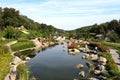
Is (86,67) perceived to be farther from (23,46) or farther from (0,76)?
(23,46)

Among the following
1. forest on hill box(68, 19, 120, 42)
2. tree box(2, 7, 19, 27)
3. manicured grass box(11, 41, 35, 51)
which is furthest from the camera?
tree box(2, 7, 19, 27)

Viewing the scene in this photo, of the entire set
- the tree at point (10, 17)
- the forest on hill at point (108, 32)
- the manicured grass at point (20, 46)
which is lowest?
the manicured grass at point (20, 46)

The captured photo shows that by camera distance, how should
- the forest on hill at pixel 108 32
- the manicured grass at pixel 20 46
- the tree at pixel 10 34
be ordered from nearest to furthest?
the manicured grass at pixel 20 46, the tree at pixel 10 34, the forest on hill at pixel 108 32

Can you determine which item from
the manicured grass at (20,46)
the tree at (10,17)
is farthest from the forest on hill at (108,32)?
the tree at (10,17)

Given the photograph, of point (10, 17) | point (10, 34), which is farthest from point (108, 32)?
point (10, 34)

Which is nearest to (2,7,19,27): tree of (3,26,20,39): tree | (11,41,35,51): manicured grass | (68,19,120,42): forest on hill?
(3,26,20,39): tree

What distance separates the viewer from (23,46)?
75000 mm

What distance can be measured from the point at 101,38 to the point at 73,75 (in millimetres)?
65721

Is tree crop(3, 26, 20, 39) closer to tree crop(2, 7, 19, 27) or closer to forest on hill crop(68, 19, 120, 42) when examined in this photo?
tree crop(2, 7, 19, 27)

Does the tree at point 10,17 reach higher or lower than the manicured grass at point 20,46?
higher

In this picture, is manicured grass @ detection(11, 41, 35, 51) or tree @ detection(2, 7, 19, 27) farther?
tree @ detection(2, 7, 19, 27)

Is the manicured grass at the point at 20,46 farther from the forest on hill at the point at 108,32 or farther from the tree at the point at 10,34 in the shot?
the forest on hill at the point at 108,32

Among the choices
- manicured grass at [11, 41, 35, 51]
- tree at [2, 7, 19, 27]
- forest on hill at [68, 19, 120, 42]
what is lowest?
manicured grass at [11, 41, 35, 51]

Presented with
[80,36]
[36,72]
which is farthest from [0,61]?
[80,36]
